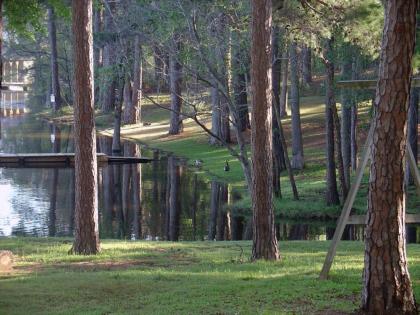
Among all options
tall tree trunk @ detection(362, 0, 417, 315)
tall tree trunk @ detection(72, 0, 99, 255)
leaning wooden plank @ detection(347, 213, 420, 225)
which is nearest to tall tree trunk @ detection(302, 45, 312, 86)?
tall tree trunk @ detection(72, 0, 99, 255)

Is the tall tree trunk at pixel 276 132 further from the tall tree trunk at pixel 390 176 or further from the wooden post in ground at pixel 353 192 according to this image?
the tall tree trunk at pixel 390 176

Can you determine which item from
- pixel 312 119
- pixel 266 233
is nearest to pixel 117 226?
pixel 266 233

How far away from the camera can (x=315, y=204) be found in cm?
2686

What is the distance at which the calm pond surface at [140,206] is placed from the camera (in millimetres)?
21938

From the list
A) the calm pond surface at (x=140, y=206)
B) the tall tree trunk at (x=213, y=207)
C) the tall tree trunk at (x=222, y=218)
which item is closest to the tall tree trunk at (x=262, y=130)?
the calm pond surface at (x=140, y=206)

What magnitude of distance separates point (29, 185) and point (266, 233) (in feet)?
61.9

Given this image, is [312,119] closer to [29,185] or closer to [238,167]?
[238,167]

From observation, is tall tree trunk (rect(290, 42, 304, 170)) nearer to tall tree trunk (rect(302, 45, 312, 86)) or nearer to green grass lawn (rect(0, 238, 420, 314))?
tall tree trunk (rect(302, 45, 312, 86))

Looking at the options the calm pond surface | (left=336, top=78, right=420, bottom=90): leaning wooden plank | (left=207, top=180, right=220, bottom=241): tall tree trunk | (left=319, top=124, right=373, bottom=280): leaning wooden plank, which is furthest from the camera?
(left=207, top=180, right=220, bottom=241): tall tree trunk

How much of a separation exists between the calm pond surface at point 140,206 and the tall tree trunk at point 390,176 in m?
13.1

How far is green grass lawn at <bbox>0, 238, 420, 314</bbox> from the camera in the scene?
8750 mm

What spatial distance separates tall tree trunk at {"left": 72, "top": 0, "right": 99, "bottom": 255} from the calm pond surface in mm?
5709

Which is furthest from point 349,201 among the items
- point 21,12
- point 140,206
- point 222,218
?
point 140,206

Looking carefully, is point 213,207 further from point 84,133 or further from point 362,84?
point 362,84
